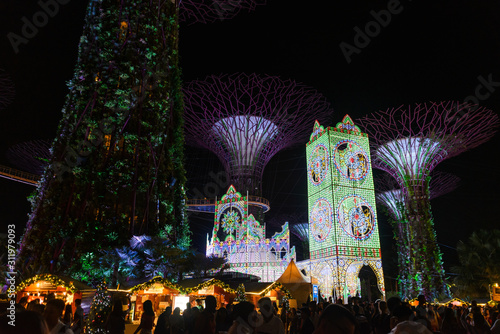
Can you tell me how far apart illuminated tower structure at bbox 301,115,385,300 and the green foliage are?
233 inches

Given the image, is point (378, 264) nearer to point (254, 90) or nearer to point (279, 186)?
point (254, 90)

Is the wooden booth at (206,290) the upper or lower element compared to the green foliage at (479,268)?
lower

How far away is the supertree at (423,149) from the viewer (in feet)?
85.6

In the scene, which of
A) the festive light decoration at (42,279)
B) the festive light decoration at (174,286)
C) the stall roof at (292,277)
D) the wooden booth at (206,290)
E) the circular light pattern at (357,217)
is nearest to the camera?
the festive light decoration at (42,279)

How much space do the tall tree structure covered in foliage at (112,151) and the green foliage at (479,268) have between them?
2078 centimetres

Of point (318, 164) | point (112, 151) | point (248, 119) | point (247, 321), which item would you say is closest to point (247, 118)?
point (248, 119)

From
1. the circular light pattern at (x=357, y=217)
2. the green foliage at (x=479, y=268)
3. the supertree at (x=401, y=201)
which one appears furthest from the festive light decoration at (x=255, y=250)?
the green foliage at (x=479, y=268)

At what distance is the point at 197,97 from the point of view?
2802 centimetres

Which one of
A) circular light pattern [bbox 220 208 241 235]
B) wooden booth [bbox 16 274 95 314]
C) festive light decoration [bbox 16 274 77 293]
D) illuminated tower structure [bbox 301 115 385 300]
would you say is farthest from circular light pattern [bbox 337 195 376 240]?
festive light decoration [bbox 16 274 77 293]

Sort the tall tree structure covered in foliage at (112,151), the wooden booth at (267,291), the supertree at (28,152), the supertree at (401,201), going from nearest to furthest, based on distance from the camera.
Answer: the tall tree structure covered in foliage at (112,151), the wooden booth at (267,291), the supertree at (28,152), the supertree at (401,201)

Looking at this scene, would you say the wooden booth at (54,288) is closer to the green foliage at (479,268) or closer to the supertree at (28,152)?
A: the supertree at (28,152)

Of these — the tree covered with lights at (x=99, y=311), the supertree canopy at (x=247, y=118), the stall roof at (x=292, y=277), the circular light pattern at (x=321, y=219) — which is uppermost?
the supertree canopy at (x=247, y=118)

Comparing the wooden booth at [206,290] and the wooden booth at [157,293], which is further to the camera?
the wooden booth at [206,290]

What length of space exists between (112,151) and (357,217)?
17911 mm
